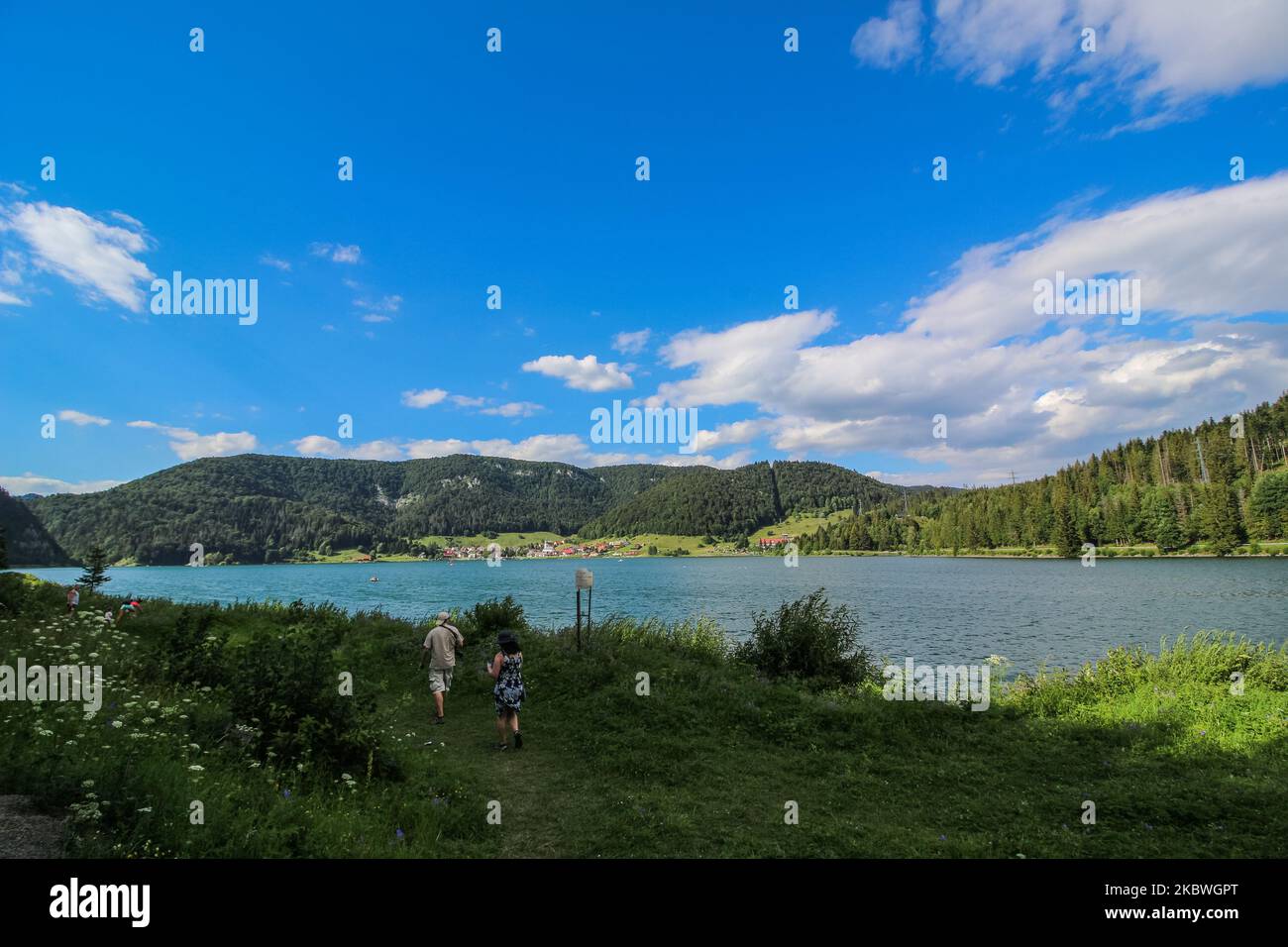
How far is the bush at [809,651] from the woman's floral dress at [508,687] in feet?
26.5

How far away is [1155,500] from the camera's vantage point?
123 m

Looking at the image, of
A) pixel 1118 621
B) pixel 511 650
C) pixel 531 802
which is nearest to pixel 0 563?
pixel 511 650

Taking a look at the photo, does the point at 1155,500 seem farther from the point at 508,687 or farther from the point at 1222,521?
the point at 508,687

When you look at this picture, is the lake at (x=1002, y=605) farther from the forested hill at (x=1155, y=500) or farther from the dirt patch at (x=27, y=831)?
the forested hill at (x=1155, y=500)

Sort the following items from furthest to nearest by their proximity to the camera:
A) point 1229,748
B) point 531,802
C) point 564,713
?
point 564,713 → point 1229,748 → point 531,802

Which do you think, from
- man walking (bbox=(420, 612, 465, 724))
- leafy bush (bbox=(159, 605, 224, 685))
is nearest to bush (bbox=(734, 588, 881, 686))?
man walking (bbox=(420, 612, 465, 724))

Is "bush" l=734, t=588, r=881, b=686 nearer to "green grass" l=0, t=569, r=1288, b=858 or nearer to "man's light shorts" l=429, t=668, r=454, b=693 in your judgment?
"green grass" l=0, t=569, r=1288, b=858

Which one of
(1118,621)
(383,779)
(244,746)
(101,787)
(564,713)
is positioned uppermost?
(101,787)

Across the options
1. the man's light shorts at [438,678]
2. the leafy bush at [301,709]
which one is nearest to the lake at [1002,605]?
the man's light shorts at [438,678]

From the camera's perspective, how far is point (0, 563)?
65.0ft

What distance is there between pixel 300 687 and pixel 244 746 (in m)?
1.10

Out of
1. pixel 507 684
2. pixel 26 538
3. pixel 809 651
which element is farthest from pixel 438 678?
pixel 26 538

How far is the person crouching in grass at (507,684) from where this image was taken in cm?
1122
